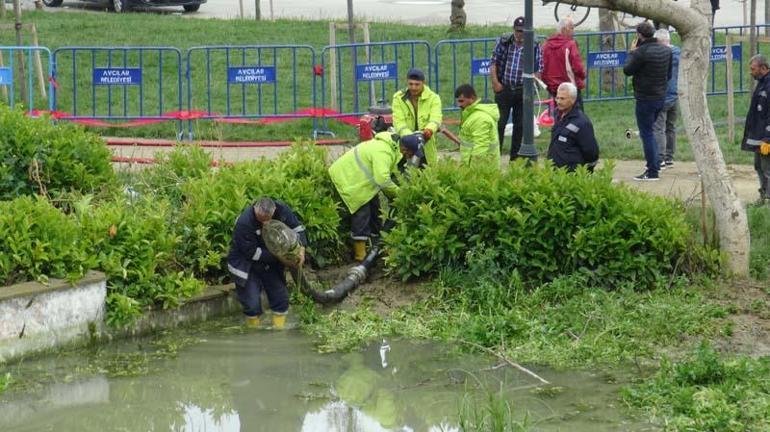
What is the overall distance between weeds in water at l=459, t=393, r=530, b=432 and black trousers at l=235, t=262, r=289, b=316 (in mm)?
3236

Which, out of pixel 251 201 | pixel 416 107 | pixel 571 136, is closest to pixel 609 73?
pixel 416 107

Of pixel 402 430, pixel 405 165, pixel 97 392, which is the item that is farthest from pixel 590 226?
pixel 97 392

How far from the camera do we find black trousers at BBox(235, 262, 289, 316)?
1256 cm

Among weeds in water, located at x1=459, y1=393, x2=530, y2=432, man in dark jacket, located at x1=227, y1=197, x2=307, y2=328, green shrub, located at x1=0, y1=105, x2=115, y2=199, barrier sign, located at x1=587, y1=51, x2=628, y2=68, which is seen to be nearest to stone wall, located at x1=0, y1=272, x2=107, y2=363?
man in dark jacket, located at x1=227, y1=197, x2=307, y2=328

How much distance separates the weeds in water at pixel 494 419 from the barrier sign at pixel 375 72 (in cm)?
1098

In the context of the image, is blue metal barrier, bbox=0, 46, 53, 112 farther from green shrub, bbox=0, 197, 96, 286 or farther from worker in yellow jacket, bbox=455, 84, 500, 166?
green shrub, bbox=0, 197, 96, 286

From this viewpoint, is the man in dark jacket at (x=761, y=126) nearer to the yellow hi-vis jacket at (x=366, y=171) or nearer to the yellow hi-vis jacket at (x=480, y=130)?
the yellow hi-vis jacket at (x=480, y=130)

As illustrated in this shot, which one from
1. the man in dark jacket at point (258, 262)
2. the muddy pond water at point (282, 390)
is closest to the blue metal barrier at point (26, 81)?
the man in dark jacket at point (258, 262)

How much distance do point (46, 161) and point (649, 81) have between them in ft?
23.3

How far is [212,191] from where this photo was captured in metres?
13.3

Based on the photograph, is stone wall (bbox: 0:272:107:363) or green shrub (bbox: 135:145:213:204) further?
green shrub (bbox: 135:145:213:204)

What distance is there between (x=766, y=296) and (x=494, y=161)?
118 inches

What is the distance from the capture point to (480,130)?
14.8m

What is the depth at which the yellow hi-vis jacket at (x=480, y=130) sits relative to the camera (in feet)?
48.5
